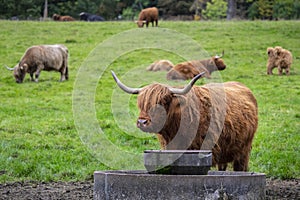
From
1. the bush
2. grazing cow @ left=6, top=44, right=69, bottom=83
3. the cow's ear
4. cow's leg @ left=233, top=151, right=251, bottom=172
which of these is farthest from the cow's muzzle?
the bush

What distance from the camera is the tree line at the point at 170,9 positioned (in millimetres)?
59594

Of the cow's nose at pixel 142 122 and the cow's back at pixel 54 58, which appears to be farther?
the cow's back at pixel 54 58

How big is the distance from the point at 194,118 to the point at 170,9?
57.9 meters

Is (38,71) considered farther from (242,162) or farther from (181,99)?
(181,99)

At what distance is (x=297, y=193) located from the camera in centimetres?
787

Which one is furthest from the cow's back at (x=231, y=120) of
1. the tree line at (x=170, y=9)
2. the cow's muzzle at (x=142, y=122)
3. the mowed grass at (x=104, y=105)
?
the tree line at (x=170, y=9)

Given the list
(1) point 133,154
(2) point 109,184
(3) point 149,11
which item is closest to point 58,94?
(1) point 133,154

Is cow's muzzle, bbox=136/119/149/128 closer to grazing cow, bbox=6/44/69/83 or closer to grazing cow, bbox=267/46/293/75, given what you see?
grazing cow, bbox=6/44/69/83

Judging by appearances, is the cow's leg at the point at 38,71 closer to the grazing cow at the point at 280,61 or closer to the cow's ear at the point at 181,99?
the grazing cow at the point at 280,61

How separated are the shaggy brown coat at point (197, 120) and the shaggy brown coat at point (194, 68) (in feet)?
39.1

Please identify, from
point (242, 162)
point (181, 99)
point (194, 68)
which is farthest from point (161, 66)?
point (181, 99)

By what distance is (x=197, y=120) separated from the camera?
308 inches

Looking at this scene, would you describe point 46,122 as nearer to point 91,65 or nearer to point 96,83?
point 96,83

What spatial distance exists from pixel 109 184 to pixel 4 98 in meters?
12.2
